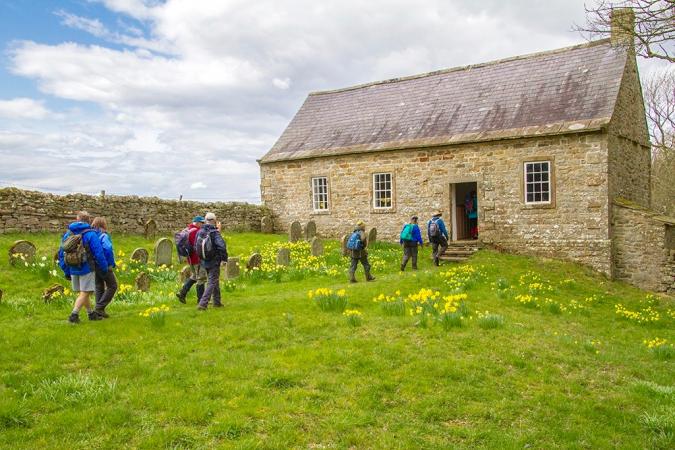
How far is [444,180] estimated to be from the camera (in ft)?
73.7

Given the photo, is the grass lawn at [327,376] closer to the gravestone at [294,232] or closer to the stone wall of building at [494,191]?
the stone wall of building at [494,191]

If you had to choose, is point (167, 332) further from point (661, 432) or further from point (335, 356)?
point (661, 432)

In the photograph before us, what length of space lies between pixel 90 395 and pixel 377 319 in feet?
17.4

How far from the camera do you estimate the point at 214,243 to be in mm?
11227

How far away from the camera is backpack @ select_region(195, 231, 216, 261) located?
436 inches

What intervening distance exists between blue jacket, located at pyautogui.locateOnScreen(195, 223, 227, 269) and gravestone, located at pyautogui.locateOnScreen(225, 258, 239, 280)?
4.04 m

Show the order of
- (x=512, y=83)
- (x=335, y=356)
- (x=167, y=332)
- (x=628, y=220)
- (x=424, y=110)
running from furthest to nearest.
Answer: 1. (x=424, y=110)
2. (x=512, y=83)
3. (x=628, y=220)
4. (x=167, y=332)
5. (x=335, y=356)

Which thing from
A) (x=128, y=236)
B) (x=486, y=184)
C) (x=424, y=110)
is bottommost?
(x=128, y=236)

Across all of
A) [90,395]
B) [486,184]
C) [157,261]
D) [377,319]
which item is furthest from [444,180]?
[90,395]

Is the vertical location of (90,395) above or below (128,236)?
below

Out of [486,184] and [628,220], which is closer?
[628,220]

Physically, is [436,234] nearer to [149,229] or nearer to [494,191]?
[494,191]

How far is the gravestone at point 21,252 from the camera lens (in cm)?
1423

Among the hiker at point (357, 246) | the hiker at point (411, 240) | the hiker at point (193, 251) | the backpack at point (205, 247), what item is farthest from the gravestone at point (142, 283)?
the hiker at point (411, 240)
